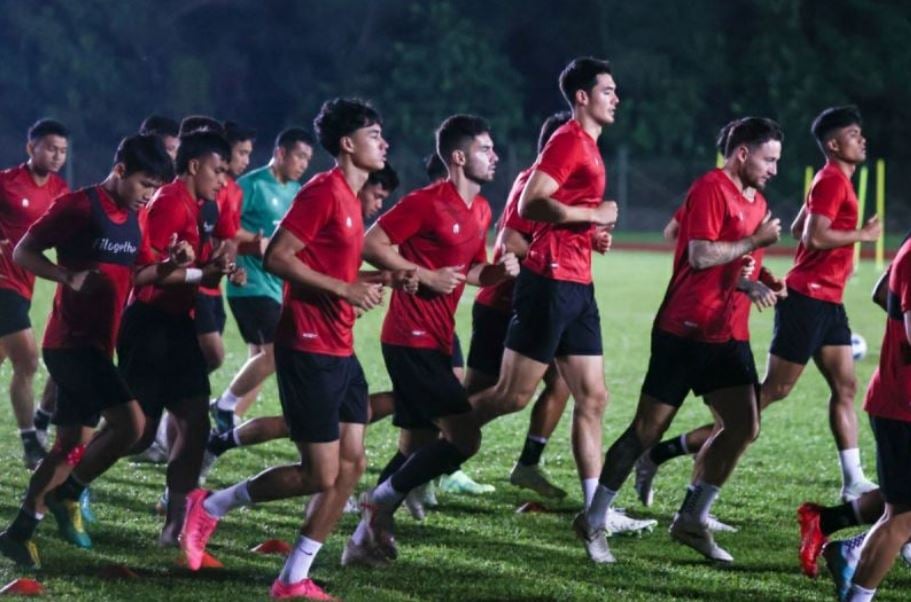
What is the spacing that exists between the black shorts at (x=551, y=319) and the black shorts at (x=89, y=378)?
6.16 ft

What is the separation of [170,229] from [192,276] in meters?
0.29

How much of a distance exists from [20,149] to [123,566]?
4185cm

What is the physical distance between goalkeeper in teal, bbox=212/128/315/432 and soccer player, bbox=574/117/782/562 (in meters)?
3.62

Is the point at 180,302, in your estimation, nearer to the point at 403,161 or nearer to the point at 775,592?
the point at 775,592

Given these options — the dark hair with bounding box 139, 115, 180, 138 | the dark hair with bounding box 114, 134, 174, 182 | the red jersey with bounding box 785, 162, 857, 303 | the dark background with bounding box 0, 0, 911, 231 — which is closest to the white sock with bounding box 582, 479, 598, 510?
the red jersey with bounding box 785, 162, 857, 303

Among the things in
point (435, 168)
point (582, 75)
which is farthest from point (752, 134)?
point (435, 168)

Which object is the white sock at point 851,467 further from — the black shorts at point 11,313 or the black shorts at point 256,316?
the black shorts at point 11,313

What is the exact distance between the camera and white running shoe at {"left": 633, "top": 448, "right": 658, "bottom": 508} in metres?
9.01

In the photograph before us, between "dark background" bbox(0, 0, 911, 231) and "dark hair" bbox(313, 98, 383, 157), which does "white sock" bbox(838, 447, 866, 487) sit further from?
"dark background" bbox(0, 0, 911, 231)

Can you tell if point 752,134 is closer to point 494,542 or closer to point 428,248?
point 428,248

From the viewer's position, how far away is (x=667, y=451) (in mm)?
8961

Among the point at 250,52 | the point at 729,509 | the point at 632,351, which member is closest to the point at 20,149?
the point at 250,52

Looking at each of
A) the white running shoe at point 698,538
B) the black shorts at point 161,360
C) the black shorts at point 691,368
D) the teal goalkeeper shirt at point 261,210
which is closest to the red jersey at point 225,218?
the black shorts at point 161,360

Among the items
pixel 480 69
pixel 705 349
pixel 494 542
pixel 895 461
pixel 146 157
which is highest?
pixel 480 69
